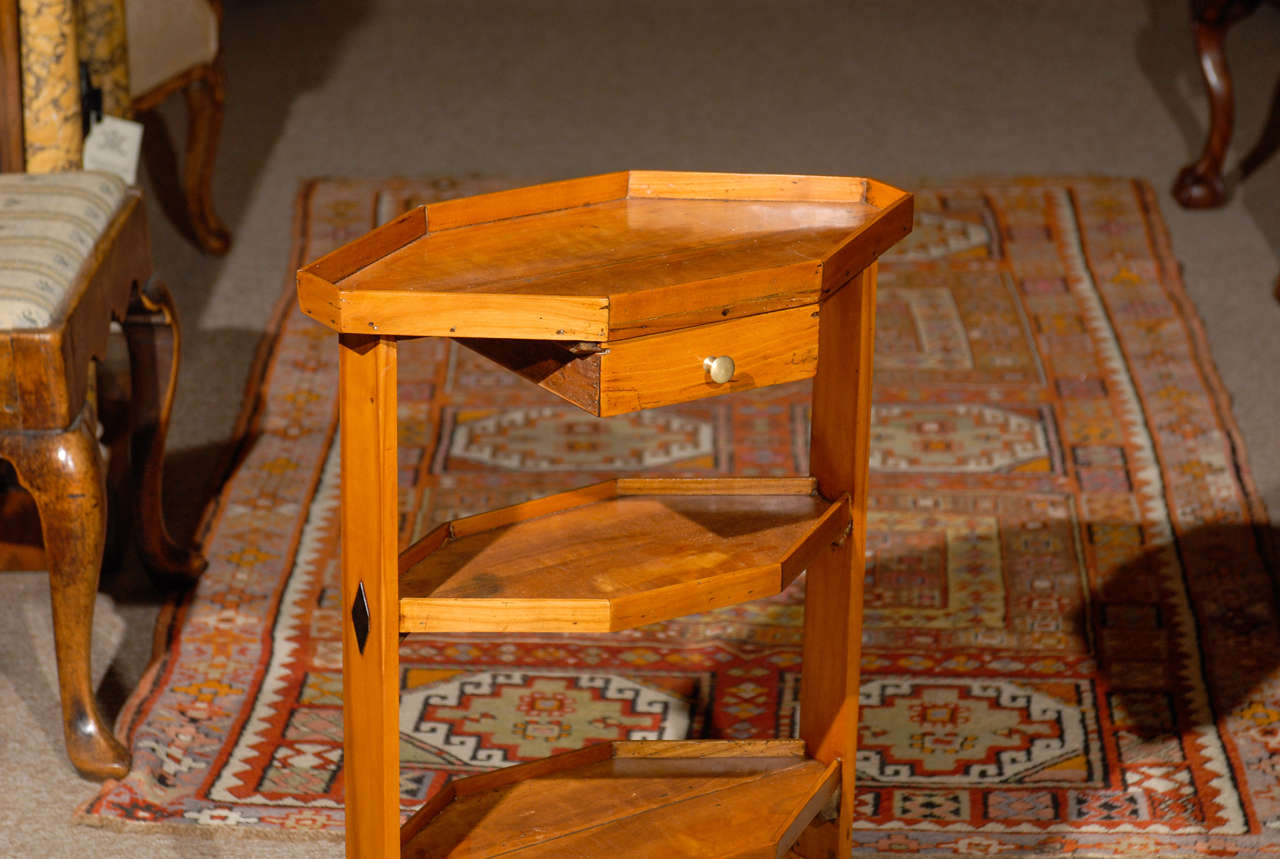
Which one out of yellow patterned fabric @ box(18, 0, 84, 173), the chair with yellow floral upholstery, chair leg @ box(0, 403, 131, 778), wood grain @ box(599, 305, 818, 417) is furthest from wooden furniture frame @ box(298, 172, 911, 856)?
the chair with yellow floral upholstery

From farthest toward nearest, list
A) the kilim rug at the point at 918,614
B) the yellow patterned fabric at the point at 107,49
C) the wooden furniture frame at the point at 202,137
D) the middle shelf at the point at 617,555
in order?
the wooden furniture frame at the point at 202,137
the yellow patterned fabric at the point at 107,49
the kilim rug at the point at 918,614
the middle shelf at the point at 617,555

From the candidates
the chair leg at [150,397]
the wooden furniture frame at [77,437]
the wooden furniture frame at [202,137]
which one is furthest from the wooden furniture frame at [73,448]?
the wooden furniture frame at [202,137]

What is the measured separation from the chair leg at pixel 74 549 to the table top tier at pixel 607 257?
86 centimetres

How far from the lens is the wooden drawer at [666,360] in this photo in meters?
1.43

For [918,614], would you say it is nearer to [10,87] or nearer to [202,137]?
[10,87]

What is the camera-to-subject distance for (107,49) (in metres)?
3.43

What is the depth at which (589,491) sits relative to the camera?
6.00 feet

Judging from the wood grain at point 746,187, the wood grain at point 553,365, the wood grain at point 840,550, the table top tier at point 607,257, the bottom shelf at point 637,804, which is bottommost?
the bottom shelf at point 637,804

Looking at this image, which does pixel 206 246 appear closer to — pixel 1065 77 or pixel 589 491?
pixel 589 491

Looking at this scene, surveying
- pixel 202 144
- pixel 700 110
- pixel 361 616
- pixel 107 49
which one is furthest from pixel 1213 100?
pixel 361 616

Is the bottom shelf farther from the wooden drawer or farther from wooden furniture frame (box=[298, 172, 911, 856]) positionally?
the wooden drawer

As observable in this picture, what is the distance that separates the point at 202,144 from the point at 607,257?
2.73 metres

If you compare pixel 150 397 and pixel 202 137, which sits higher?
pixel 202 137

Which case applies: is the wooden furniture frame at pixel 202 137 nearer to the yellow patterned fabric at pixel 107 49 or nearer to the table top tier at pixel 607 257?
the yellow patterned fabric at pixel 107 49
